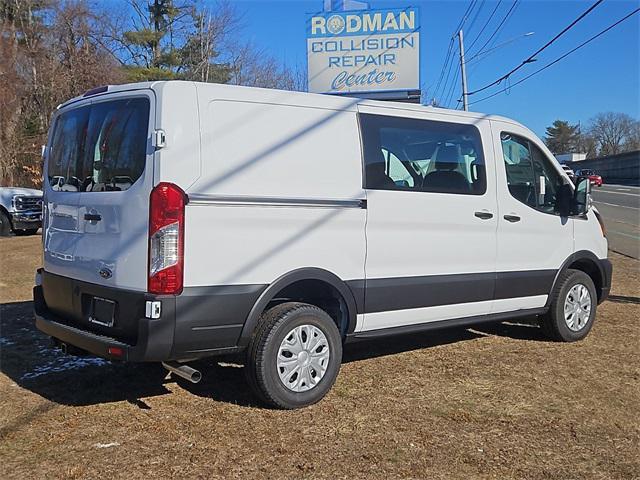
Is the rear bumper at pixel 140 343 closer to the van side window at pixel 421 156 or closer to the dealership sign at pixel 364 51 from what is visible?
the van side window at pixel 421 156

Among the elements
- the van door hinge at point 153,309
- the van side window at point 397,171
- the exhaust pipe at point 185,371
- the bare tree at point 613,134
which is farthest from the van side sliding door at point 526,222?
the bare tree at point 613,134

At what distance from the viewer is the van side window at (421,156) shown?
5.01 m

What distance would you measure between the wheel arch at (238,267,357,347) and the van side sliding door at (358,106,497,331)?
145 millimetres

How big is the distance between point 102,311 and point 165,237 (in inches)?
30.0

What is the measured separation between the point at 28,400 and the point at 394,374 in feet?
9.45

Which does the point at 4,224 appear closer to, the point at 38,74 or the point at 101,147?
the point at 38,74

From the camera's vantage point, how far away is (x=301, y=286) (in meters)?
4.80

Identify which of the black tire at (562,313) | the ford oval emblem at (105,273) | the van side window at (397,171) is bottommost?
the black tire at (562,313)

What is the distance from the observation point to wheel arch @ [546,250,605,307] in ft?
21.1

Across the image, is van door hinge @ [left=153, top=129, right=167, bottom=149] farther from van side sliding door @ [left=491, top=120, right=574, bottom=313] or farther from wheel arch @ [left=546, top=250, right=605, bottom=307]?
wheel arch @ [left=546, top=250, right=605, bottom=307]

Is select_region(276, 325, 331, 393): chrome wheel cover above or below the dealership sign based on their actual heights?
below

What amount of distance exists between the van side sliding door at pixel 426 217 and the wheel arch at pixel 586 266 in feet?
3.43

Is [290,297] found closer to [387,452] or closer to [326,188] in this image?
[326,188]

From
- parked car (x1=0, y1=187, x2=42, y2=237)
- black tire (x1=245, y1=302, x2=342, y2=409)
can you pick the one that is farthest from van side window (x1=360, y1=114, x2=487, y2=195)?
parked car (x1=0, y1=187, x2=42, y2=237)
